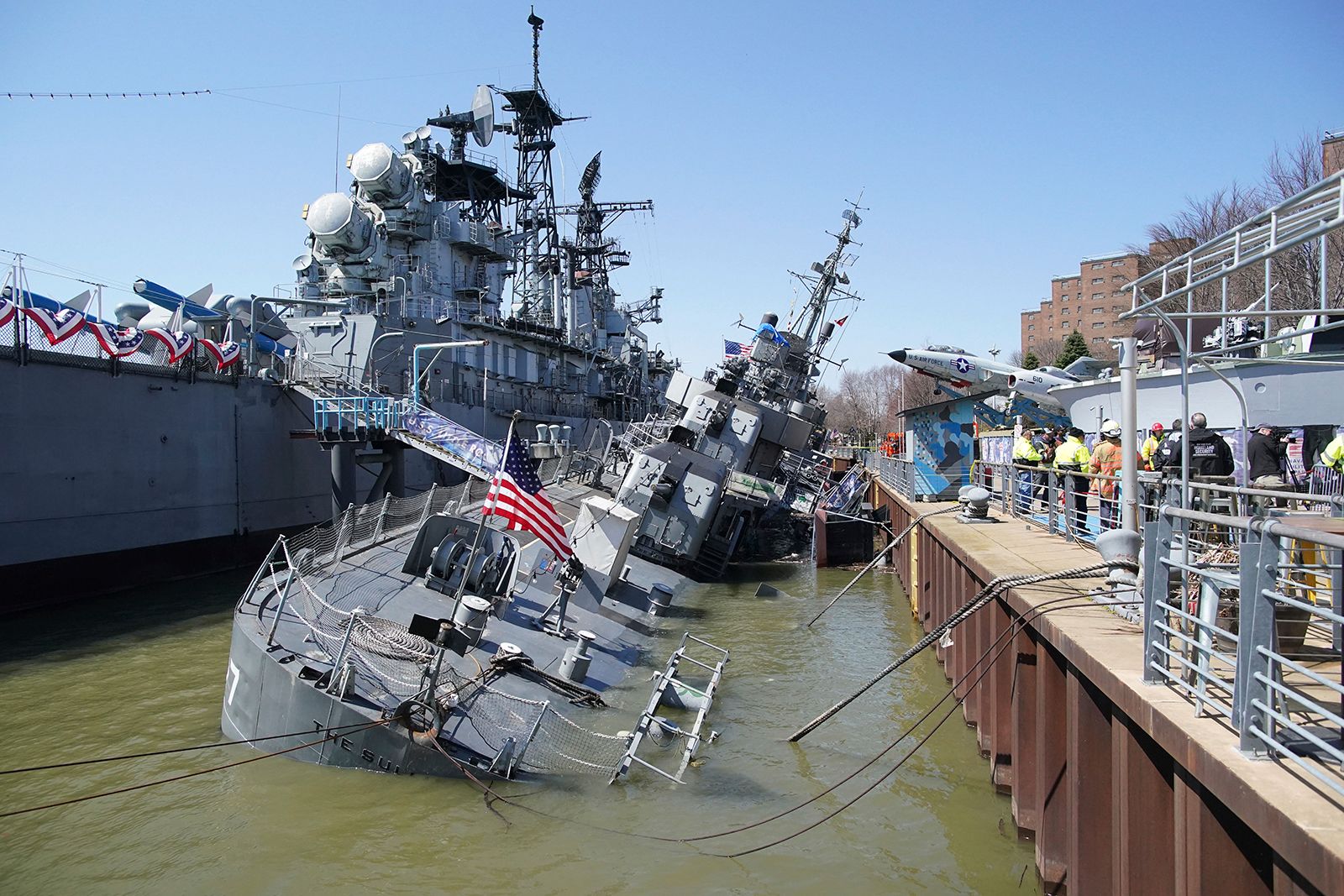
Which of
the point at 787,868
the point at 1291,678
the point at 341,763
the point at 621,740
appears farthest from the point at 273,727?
the point at 1291,678

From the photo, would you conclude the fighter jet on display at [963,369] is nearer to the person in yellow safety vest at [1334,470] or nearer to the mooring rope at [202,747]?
the person in yellow safety vest at [1334,470]

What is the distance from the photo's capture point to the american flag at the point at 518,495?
1150 centimetres

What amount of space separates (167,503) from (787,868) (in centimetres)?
2221

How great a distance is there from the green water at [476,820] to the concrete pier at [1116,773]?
3.09 feet

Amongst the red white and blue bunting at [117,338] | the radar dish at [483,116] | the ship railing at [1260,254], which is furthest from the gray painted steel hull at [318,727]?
the radar dish at [483,116]

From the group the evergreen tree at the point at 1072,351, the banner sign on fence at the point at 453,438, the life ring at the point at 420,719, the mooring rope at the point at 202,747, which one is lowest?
the mooring rope at the point at 202,747

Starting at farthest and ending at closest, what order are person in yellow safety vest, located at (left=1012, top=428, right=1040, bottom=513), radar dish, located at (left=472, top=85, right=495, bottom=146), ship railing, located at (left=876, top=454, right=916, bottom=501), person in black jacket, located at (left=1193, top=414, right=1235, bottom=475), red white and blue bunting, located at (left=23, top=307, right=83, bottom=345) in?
radar dish, located at (left=472, top=85, right=495, bottom=146) → ship railing, located at (left=876, top=454, right=916, bottom=501) → red white and blue bunting, located at (left=23, top=307, right=83, bottom=345) → person in yellow safety vest, located at (left=1012, top=428, right=1040, bottom=513) → person in black jacket, located at (left=1193, top=414, right=1235, bottom=475)

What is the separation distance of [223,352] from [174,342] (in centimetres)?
229

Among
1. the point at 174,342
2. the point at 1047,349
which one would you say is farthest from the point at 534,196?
the point at 1047,349

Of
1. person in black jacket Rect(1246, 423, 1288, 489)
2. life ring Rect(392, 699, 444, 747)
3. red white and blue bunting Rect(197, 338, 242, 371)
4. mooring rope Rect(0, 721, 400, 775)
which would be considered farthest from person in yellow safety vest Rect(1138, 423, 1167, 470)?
red white and blue bunting Rect(197, 338, 242, 371)

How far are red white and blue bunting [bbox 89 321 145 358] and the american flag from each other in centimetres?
1693

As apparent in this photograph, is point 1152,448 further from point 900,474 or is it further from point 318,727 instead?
point 318,727

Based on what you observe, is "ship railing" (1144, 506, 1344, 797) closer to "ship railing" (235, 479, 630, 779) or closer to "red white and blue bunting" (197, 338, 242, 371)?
"ship railing" (235, 479, 630, 779)

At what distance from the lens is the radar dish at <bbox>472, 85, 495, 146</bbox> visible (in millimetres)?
47688
